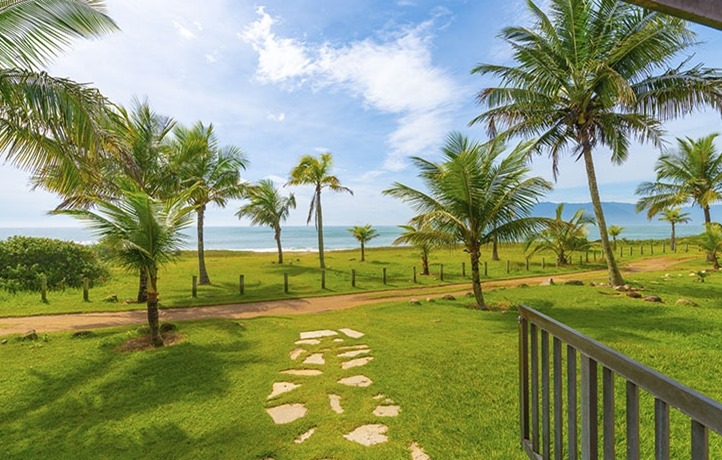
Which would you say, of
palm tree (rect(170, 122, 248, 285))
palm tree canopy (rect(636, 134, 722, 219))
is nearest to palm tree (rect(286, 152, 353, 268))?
palm tree (rect(170, 122, 248, 285))

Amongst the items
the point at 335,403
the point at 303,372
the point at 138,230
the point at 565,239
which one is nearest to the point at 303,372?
the point at 303,372

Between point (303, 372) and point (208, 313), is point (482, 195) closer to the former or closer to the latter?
point (303, 372)

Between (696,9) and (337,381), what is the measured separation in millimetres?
4541

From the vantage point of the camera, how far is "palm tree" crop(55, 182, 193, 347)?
5785 mm

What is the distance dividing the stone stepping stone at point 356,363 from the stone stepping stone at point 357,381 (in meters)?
0.40

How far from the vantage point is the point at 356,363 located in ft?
16.4

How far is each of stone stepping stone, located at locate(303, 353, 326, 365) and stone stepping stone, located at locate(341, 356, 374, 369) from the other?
0.39 m

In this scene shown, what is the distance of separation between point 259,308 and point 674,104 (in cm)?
1365

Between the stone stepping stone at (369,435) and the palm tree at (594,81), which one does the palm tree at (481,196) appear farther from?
the stone stepping stone at (369,435)

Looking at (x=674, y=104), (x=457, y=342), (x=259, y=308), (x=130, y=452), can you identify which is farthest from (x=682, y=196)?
(x=130, y=452)

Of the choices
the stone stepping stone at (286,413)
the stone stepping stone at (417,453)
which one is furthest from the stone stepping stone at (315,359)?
the stone stepping stone at (417,453)

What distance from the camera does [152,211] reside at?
5.95 metres

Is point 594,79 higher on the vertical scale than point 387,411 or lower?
higher

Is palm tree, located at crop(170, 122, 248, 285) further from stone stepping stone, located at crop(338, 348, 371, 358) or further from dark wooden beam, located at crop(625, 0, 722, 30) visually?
dark wooden beam, located at crop(625, 0, 722, 30)
